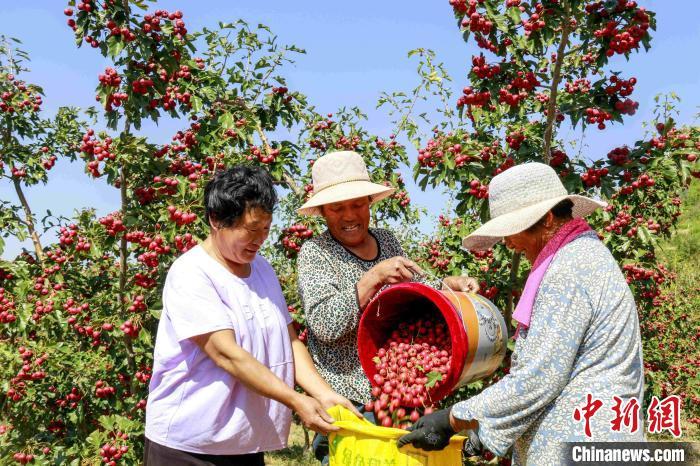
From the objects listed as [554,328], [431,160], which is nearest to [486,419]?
[554,328]

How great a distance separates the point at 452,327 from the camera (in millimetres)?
2482

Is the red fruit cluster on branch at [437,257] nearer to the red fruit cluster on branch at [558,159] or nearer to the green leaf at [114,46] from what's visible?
the red fruit cluster on branch at [558,159]

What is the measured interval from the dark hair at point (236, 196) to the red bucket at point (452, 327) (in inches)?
21.2

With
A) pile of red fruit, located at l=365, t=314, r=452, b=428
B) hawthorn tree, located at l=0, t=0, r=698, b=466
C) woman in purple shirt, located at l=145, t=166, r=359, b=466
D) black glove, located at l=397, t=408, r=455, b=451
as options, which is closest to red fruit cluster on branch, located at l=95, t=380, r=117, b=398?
hawthorn tree, located at l=0, t=0, r=698, b=466

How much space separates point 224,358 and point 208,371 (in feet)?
0.36

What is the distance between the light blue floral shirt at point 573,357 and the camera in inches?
79.4

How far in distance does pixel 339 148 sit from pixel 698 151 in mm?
2363

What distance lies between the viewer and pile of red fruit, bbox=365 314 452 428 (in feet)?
Result: 8.17

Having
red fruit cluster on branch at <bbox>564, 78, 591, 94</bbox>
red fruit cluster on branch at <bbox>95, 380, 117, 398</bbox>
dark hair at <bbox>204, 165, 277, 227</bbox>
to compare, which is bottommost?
red fruit cluster on branch at <bbox>95, 380, 117, 398</bbox>

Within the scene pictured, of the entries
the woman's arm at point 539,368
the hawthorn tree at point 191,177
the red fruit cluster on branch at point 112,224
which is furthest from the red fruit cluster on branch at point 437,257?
the woman's arm at point 539,368

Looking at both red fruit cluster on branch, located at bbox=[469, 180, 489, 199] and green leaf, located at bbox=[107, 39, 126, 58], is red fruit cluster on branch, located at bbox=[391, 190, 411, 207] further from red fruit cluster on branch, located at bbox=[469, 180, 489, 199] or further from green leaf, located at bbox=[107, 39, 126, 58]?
green leaf, located at bbox=[107, 39, 126, 58]

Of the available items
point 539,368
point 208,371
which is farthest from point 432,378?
point 208,371

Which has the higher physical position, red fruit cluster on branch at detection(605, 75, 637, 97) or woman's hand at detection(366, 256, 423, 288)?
red fruit cluster on branch at detection(605, 75, 637, 97)

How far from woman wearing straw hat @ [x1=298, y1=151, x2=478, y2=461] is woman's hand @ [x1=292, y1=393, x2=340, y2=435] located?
0.39 metres
